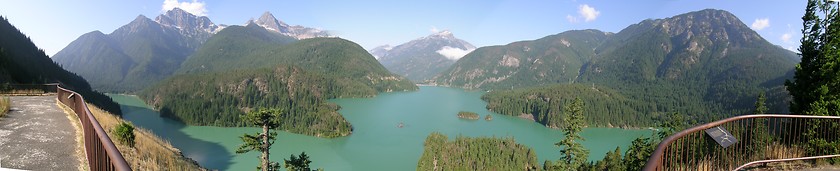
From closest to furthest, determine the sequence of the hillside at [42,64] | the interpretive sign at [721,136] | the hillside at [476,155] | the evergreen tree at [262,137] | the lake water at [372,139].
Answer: the interpretive sign at [721,136], the evergreen tree at [262,137], the hillside at [476,155], the lake water at [372,139], the hillside at [42,64]

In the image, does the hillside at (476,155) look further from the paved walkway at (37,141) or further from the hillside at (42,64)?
the hillside at (42,64)

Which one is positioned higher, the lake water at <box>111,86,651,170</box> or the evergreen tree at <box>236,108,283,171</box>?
the evergreen tree at <box>236,108,283,171</box>

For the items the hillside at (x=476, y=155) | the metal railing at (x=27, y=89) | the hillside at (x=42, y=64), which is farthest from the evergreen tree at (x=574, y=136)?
the hillside at (x=42, y=64)

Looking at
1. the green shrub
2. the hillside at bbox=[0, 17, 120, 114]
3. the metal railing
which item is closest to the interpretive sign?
the green shrub

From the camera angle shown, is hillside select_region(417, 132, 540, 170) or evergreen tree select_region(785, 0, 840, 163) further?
hillside select_region(417, 132, 540, 170)

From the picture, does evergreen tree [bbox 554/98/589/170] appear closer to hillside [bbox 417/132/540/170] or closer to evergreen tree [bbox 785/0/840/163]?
evergreen tree [bbox 785/0/840/163]

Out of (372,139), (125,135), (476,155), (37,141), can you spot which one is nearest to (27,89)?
(125,135)
